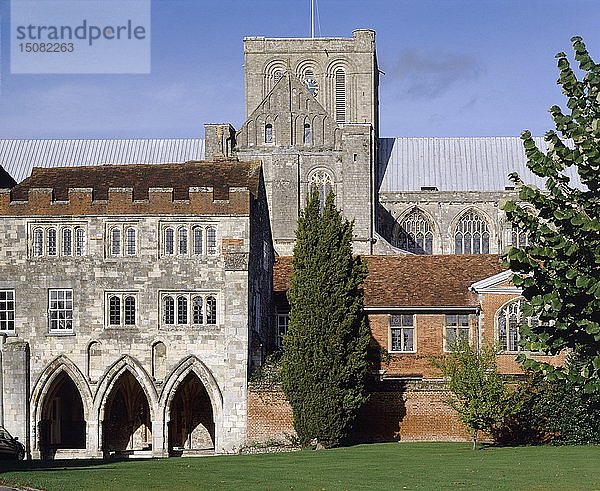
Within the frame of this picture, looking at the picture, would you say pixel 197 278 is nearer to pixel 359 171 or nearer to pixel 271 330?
pixel 271 330

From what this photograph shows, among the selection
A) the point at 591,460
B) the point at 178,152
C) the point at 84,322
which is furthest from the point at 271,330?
the point at 178,152

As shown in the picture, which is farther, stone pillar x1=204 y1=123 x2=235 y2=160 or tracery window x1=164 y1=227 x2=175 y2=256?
stone pillar x1=204 y1=123 x2=235 y2=160

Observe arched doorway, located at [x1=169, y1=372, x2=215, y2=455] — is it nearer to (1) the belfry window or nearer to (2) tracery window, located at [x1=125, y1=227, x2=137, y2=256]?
(2) tracery window, located at [x1=125, y1=227, x2=137, y2=256]

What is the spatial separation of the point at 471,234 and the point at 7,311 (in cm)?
4784

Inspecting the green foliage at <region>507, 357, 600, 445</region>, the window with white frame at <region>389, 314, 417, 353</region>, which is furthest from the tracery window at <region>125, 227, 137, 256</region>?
the green foliage at <region>507, 357, 600, 445</region>

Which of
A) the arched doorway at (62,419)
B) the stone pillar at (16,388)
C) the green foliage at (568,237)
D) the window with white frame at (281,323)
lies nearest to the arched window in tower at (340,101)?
the window with white frame at (281,323)

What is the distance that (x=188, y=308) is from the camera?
48.5 metres

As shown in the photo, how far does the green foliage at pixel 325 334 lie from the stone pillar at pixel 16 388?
9.96 m

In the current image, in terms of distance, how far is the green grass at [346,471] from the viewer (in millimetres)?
28922

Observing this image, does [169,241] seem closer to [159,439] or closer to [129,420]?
[159,439]

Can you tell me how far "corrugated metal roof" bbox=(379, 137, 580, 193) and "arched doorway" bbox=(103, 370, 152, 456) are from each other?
42.7m

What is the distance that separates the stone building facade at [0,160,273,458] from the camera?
4788 centimetres

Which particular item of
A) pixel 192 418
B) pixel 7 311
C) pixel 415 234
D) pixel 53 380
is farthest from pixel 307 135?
pixel 53 380

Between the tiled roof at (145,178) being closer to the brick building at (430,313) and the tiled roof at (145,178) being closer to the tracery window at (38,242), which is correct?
the tracery window at (38,242)
